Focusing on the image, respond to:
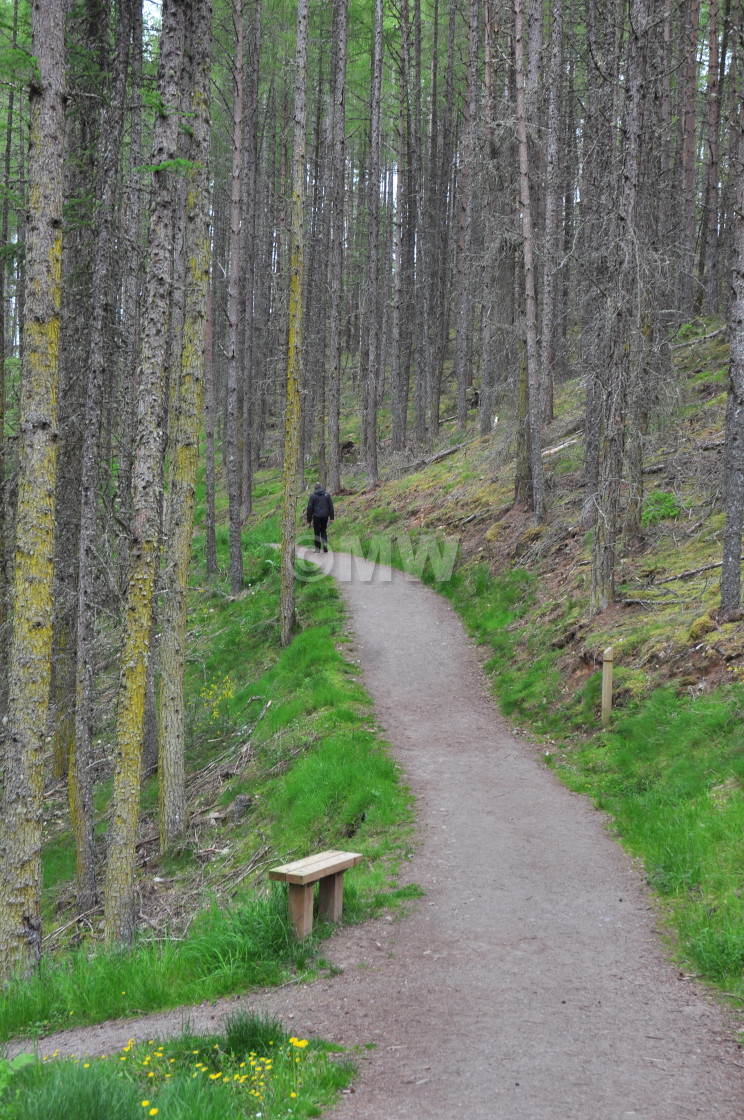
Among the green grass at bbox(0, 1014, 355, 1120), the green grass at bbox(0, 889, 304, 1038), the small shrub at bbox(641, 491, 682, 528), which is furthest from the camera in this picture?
the small shrub at bbox(641, 491, 682, 528)

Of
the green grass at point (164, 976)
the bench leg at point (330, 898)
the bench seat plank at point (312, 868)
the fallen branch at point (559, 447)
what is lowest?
the green grass at point (164, 976)

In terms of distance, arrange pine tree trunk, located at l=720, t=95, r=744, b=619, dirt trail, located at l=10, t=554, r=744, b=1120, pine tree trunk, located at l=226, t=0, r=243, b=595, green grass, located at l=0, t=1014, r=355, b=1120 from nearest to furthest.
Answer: green grass, located at l=0, t=1014, r=355, b=1120, dirt trail, located at l=10, t=554, r=744, b=1120, pine tree trunk, located at l=720, t=95, r=744, b=619, pine tree trunk, located at l=226, t=0, r=243, b=595

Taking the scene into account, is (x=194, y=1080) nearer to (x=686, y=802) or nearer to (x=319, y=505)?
(x=686, y=802)

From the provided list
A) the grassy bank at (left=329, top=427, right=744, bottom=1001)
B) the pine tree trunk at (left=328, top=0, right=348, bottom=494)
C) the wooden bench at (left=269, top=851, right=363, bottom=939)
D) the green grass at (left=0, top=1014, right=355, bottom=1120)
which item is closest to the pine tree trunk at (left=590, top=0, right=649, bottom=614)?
the grassy bank at (left=329, top=427, right=744, bottom=1001)

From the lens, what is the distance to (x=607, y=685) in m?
9.16

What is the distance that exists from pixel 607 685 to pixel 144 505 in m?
5.36

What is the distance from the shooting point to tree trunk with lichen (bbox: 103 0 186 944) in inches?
288

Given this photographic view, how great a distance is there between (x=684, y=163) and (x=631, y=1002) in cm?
1909

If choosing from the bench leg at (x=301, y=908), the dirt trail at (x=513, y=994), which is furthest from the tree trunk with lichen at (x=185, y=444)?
the bench leg at (x=301, y=908)

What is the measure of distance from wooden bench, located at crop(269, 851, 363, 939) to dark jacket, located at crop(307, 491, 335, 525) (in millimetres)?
13085

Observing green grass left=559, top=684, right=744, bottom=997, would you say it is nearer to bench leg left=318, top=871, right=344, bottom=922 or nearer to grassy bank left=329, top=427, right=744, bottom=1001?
grassy bank left=329, top=427, right=744, bottom=1001

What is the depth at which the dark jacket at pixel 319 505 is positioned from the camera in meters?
18.6

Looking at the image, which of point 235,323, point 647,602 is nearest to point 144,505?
point 647,602

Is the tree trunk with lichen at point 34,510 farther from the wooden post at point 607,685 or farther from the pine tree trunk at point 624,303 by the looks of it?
the pine tree trunk at point 624,303
